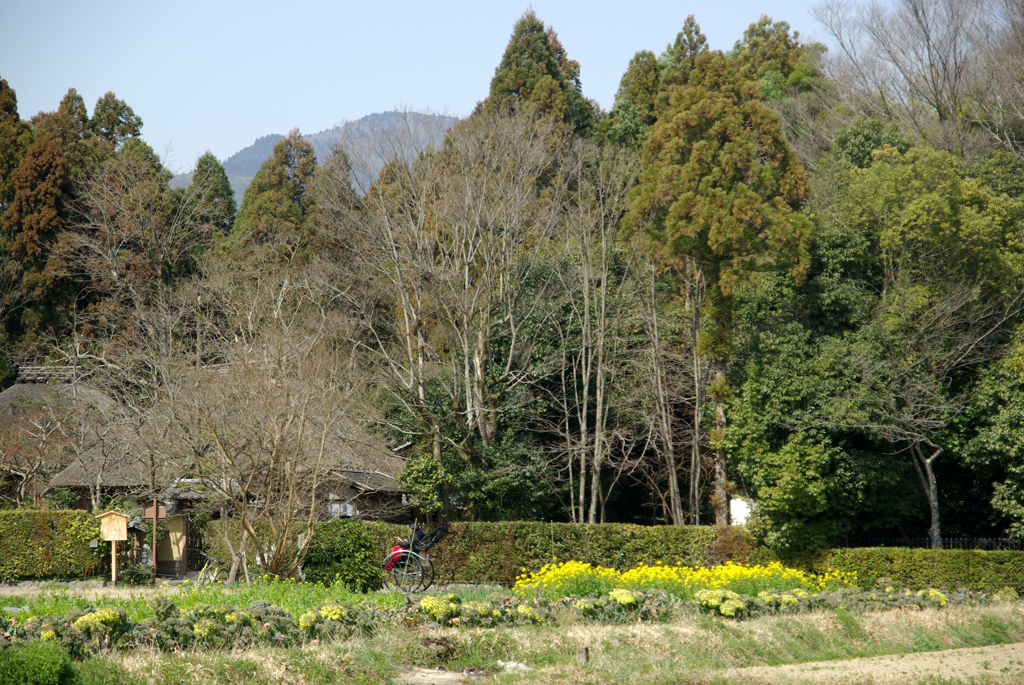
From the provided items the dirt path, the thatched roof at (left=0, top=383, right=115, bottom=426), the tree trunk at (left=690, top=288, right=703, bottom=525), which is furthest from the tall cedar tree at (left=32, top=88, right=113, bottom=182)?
the dirt path

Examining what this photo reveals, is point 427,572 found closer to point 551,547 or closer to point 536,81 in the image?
point 551,547

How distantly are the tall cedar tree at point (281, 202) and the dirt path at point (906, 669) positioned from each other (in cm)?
2667

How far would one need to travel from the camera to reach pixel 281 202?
35156 millimetres

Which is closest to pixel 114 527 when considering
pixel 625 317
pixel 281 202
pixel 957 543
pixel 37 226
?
pixel 625 317

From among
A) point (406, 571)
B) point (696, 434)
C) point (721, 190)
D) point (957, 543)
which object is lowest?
point (957, 543)

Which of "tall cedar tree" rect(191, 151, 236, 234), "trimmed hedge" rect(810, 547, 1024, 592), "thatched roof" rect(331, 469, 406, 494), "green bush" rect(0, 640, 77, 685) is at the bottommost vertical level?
"trimmed hedge" rect(810, 547, 1024, 592)

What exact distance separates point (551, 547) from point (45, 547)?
1167 cm

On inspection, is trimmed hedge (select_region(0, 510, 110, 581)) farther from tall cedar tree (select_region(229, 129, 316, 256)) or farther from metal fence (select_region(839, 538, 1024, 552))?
metal fence (select_region(839, 538, 1024, 552))

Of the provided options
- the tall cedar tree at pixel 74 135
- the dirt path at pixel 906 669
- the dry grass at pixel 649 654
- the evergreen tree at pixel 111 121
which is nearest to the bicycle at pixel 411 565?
the dry grass at pixel 649 654

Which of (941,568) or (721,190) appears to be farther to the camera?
(721,190)

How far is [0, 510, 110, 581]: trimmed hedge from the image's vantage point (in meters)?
18.4

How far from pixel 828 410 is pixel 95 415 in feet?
63.9

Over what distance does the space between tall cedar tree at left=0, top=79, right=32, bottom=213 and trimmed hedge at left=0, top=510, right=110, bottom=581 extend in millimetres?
17530

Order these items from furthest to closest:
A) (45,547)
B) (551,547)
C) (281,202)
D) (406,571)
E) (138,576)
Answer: (281,202) < (45,547) < (551,547) < (138,576) < (406,571)
